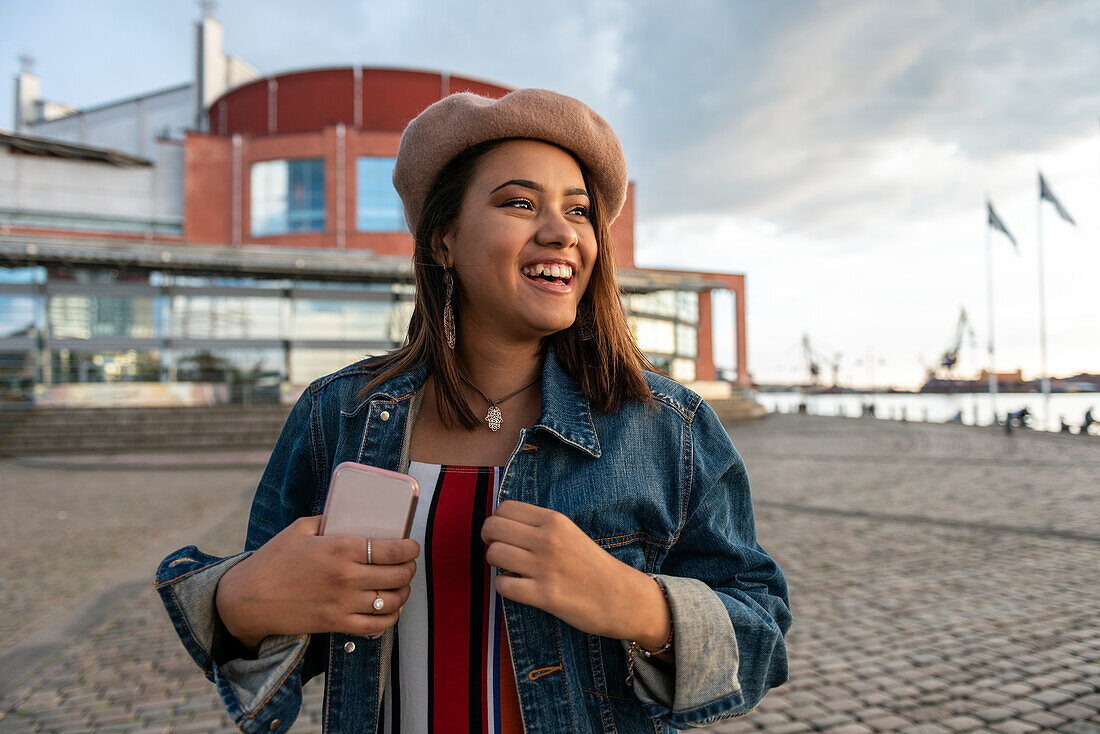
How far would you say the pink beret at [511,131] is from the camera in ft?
4.64

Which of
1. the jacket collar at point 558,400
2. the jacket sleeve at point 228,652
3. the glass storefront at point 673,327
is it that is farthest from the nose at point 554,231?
the glass storefront at point 673,327

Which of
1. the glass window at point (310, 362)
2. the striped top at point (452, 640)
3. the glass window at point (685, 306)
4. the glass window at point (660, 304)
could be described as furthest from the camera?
the glass window at point (685, 306)

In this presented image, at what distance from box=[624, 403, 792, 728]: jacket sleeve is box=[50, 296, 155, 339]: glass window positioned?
2703cm

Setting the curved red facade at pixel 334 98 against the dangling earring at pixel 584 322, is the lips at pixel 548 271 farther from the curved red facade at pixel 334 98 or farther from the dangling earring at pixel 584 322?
the curved red facade at pixel 334 98

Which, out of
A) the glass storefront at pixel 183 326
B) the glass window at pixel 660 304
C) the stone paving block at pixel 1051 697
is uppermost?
the glass window at pixel 660 304

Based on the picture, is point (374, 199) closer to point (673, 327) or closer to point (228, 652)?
point (673, 327)

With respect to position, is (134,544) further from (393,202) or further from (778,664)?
(393,202)

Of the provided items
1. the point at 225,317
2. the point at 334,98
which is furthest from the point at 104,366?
the point at 334,98

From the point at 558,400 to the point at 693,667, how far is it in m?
0.57

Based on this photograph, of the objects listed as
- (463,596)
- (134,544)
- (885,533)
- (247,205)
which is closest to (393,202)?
(247,205)

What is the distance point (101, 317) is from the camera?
23.8m

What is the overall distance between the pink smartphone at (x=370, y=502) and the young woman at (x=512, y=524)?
3cm

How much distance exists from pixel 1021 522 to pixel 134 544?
34.3 ft

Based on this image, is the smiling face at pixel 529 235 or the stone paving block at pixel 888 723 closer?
the smiling face at pixel 529 235
